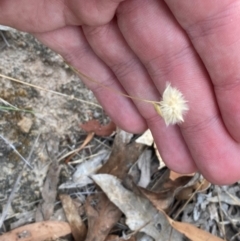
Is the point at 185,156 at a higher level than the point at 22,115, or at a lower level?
lower

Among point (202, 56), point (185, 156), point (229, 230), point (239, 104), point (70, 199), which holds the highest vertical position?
point (202, 56)

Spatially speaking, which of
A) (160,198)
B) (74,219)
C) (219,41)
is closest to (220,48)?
(219,41)

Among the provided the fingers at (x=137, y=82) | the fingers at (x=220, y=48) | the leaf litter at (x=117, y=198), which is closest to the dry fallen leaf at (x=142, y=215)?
the leaf litter at (x=117, y=198)

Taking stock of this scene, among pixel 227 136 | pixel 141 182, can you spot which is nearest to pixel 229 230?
pixel 141 182

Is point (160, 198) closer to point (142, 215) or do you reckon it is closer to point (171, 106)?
point (142, 215)

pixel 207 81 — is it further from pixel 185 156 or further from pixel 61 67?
pixel 61 67

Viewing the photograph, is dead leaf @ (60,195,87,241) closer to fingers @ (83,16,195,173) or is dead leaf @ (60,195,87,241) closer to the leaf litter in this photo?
the leaf litter

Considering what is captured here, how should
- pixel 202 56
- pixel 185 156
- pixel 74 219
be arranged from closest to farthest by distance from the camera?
pixel 202 56 < pixel 185 156 < pixel 74 219

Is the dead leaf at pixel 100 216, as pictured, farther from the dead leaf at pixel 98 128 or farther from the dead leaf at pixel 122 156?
the dead leaf at pixel 98 128
